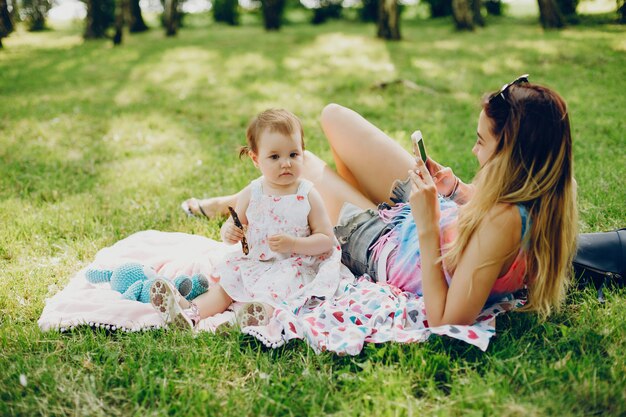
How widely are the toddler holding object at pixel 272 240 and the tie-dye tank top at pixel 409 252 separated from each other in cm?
27

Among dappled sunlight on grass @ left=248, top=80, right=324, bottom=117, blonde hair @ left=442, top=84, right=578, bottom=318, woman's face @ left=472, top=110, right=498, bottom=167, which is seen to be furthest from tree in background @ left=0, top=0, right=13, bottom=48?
blonde hair @ left=442, top=84, right=578, bottom=318

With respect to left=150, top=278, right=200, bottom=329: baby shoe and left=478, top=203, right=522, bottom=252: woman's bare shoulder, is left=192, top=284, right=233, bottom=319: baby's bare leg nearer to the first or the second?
left=150, top=278, right=200, bottom=329: baby shoe

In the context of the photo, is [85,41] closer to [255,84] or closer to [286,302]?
[255,84]

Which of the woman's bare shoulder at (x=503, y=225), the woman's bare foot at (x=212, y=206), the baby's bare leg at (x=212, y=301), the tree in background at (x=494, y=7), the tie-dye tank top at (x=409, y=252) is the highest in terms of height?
the tree in background at (x=494, y=7)

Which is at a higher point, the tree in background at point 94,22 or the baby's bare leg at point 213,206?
the tree in background at point 94,22

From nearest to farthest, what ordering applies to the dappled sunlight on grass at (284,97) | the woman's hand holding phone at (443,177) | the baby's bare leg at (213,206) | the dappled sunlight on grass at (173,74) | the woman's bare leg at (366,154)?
the woman's hand holding phone at (443,177) < the woman's bare leg at (366,154) < the baby's bare leg at (213,206) < the dappled sunlight on grass at (284,97) < the dappled sunlight on grass at (173,74)

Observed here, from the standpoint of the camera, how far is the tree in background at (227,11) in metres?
20.6

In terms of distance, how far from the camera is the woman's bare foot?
12.1ft

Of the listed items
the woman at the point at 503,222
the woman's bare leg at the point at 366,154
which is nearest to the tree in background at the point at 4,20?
the woman's bare leg at the point at 366,154

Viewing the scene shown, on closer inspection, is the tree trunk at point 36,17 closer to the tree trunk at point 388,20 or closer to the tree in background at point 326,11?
the tree in background at point 326,11

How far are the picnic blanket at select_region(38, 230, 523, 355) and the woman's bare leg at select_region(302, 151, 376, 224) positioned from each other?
0.48 metres

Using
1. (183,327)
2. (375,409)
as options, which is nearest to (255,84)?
(183,327)

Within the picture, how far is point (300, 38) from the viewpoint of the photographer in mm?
13852

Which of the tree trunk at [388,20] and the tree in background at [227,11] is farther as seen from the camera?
the tree in background at [227,11]
